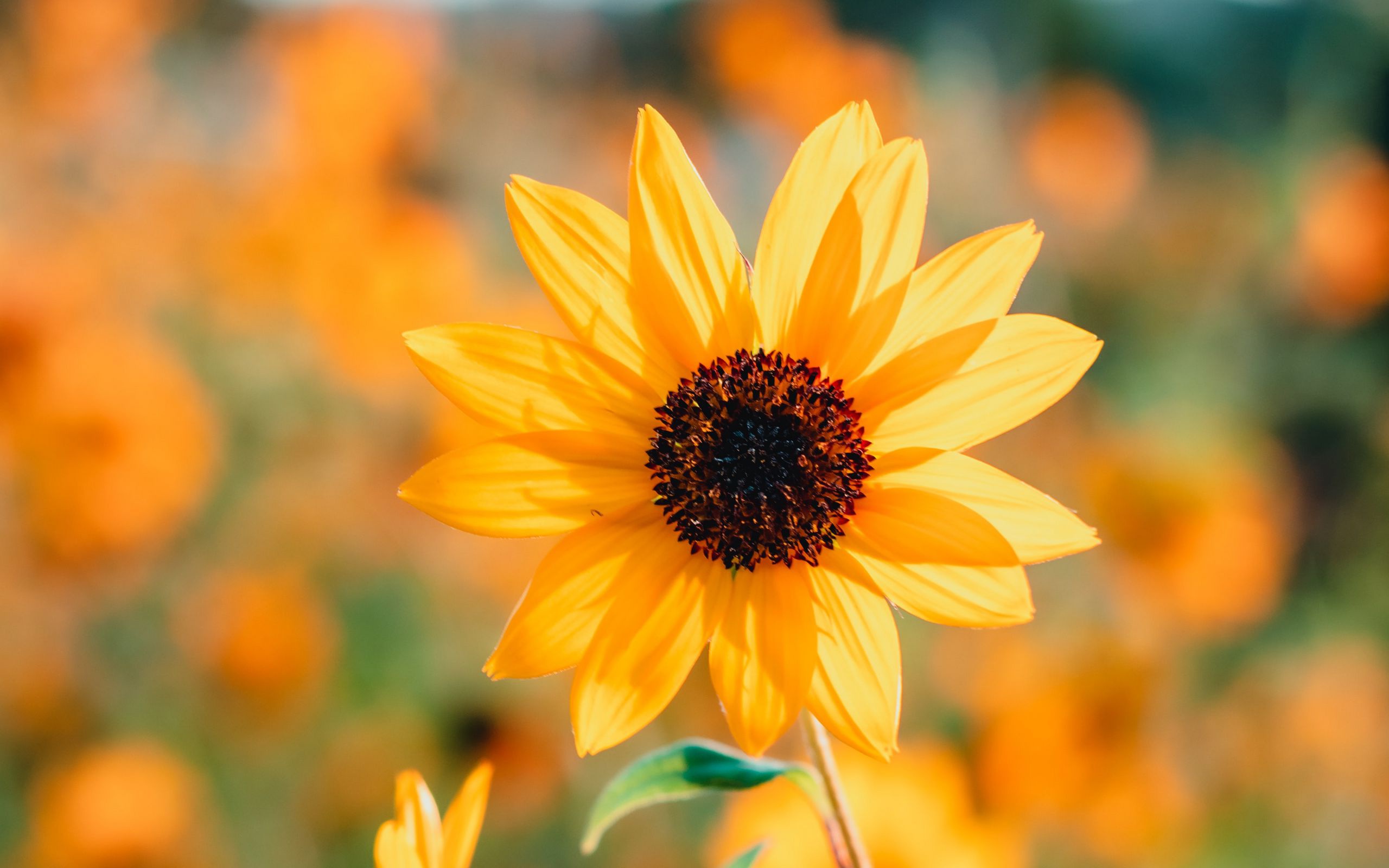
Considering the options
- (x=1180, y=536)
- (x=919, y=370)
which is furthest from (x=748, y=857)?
(x=1180, y=536)

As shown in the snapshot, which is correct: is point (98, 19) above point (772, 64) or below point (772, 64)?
above

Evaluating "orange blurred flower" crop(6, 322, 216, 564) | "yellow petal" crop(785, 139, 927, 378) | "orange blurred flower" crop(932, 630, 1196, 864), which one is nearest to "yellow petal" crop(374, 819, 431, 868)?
"yellow petal" crop(785, 139, 927, 378)

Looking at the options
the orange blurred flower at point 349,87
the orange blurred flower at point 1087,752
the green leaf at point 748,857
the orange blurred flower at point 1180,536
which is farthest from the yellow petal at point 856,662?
the orange blurred flower at point 349,87

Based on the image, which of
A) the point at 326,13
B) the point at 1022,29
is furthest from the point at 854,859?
the point at 1022,29

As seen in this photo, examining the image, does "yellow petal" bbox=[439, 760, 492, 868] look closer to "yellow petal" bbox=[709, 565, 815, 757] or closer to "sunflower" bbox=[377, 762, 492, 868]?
"sunflower" bbox=[377, 762, 492, 868]

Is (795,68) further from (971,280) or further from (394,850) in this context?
(394,850)

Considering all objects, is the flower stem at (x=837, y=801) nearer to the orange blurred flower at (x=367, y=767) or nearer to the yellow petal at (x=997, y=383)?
the yellow petal at (x=997, y=383)

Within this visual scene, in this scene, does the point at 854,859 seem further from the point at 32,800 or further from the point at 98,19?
the point at 98,19
